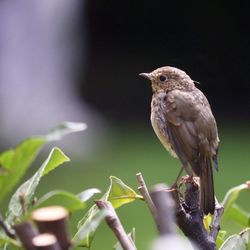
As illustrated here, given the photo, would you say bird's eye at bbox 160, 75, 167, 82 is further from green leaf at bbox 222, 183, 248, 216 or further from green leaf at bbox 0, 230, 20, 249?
green leaf at bbox 0, 230, 20, 249

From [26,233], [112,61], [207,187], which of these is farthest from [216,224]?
[112,61]

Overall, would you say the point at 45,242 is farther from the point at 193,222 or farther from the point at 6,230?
the point at 193,222

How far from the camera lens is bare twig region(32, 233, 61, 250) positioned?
3.46ft

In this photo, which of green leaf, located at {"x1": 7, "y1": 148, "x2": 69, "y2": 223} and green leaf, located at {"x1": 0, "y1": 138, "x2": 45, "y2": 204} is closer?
green leaf, located at {"x1": 0, "y1": 138, "x2": 45, "y2": 204}

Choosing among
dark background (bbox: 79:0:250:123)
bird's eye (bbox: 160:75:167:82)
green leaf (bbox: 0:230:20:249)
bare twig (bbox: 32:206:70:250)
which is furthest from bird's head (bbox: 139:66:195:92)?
dark background (bbox: 79:0:250:123)

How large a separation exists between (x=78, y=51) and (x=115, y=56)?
49 cm

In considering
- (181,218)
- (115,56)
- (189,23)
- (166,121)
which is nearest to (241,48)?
(189,23)

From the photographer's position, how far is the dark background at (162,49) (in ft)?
33.6

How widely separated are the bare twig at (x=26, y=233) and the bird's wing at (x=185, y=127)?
1640 millimetres

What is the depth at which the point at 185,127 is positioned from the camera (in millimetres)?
2881

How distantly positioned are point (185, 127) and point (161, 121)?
0.19 meters

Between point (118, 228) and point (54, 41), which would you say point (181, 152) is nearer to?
point (118, 228)

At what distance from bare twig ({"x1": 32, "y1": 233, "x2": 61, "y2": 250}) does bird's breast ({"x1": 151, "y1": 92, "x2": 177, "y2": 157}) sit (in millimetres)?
1905

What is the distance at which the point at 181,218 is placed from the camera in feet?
5.39
